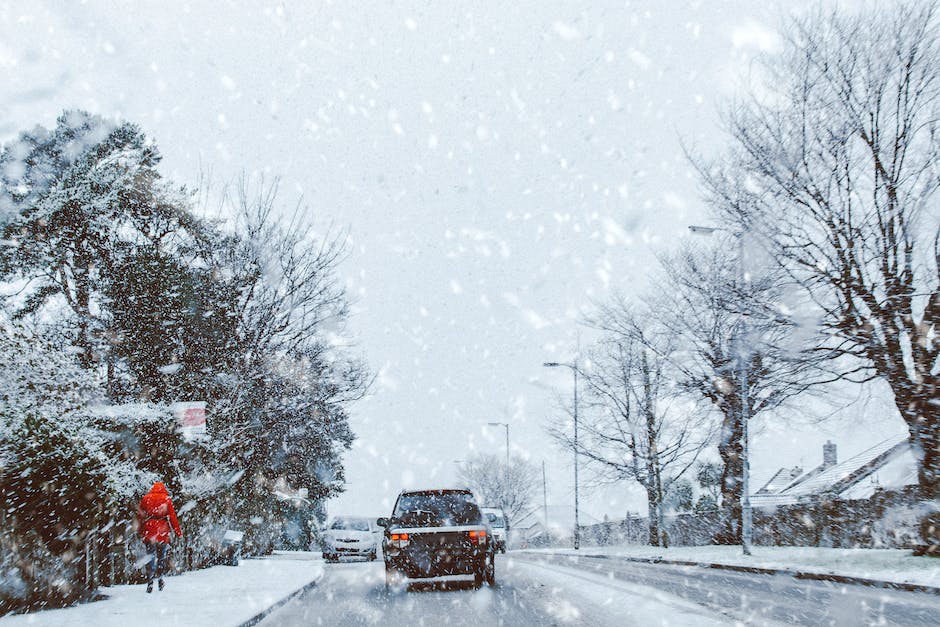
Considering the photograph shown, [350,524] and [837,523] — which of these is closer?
[837,523]

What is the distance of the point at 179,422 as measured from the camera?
17.3m

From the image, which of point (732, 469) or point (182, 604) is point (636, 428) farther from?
point (182, 604)

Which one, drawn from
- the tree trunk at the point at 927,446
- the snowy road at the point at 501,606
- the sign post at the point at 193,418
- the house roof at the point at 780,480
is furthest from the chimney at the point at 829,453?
the sign post at the point at 193,418

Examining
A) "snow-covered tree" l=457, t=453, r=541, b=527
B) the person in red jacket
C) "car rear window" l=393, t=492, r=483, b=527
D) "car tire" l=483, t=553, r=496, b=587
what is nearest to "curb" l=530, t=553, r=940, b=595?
"car tire" l=483, t=553, r=496, b=587

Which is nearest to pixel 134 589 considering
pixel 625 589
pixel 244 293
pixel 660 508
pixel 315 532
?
pixel 625 589

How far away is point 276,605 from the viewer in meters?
12.4

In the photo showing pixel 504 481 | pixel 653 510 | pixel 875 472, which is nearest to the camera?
pixel 653 510

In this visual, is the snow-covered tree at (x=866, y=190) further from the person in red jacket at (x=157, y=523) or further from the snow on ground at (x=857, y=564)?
the person in red jacket at (x=157, y=523)

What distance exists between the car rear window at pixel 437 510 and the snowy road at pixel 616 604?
1.20 meters

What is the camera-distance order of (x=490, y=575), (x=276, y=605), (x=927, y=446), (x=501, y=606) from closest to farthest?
(x=501, y=606) < (x=276, y=605) < (x=490, y=575) < (x=927, y=446)

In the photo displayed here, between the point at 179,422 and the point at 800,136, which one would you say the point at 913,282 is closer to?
the point at 800,136

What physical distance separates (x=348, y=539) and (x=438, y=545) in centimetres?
1596

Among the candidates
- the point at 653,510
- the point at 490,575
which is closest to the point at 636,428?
the point at 653,510

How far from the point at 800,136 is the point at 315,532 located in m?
43.8
